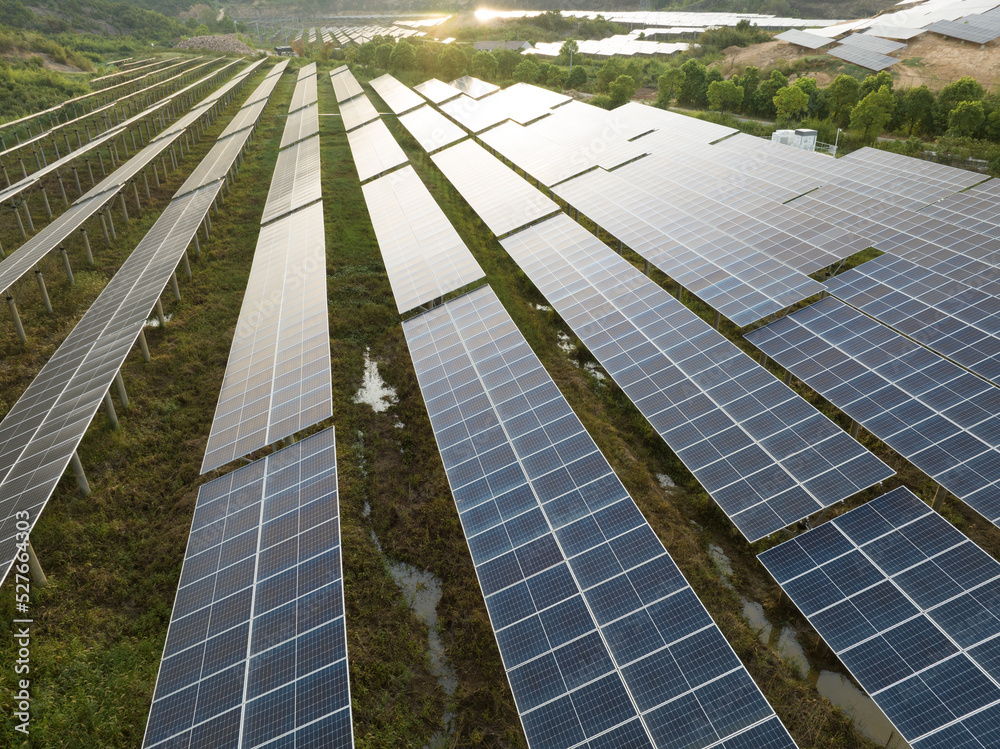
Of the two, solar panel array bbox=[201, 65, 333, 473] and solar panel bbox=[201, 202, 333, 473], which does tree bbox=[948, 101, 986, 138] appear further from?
solar panel bbox=[201, 202, 333, 473]

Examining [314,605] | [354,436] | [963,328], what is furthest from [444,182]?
[314,605]

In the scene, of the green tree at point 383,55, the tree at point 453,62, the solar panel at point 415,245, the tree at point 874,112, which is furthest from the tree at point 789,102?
the green tree at point 383,55

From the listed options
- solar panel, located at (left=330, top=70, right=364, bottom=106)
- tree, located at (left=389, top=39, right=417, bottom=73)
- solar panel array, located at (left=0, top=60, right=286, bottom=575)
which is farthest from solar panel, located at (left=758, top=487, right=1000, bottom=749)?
tree, located at (left=389, top=39, right=417, bottom=73)

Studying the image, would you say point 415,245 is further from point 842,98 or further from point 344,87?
point 344,87

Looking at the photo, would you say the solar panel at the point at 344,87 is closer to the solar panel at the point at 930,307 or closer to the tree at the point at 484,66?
the tree at the point at 484,66

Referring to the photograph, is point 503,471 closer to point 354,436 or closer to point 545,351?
point 354,436
